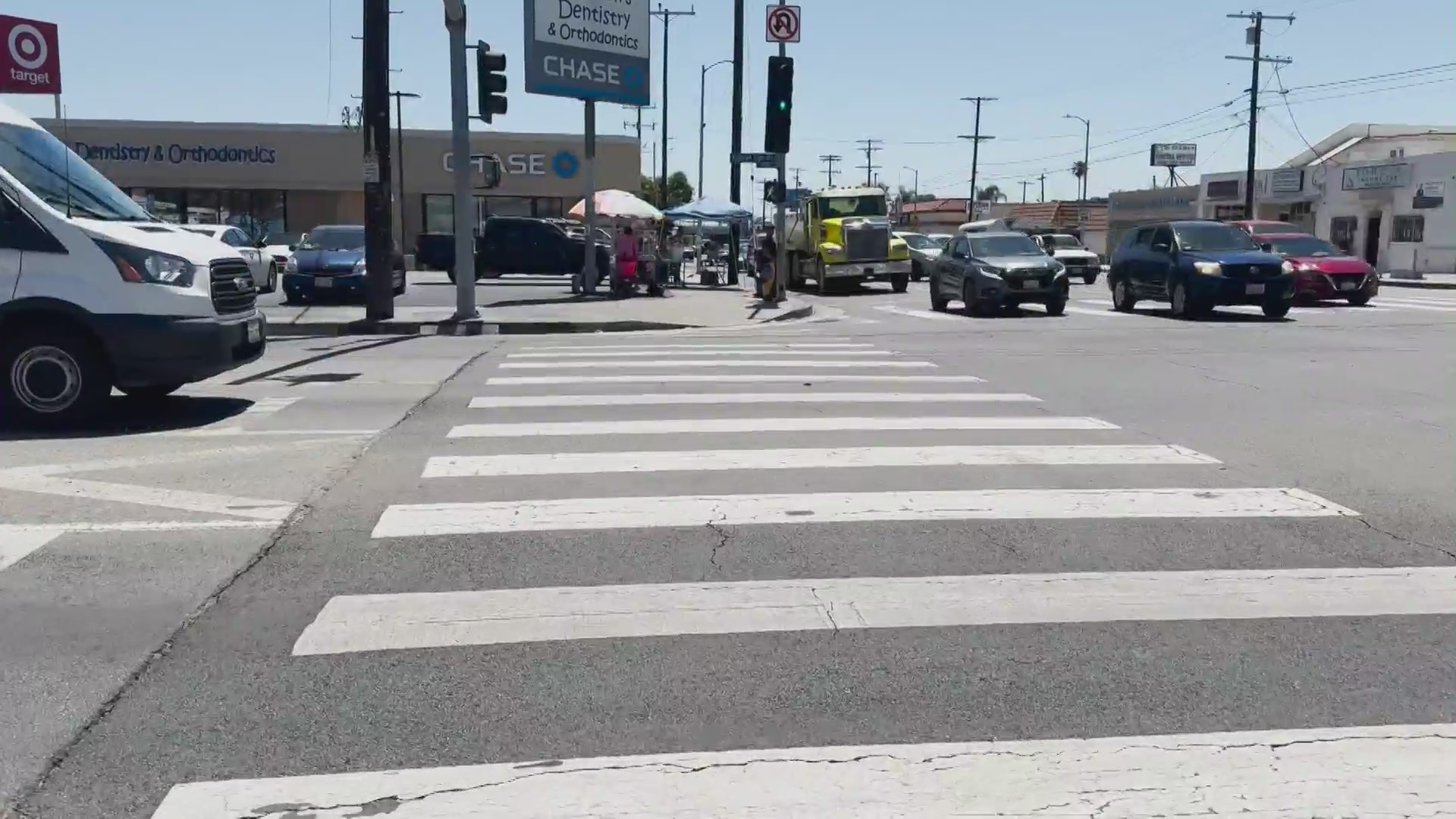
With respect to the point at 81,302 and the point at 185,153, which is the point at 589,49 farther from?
the point at 185,153

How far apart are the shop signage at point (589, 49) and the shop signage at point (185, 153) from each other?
2403cm

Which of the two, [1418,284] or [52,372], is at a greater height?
[1418,284]

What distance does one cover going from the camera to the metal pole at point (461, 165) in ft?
Result: 62.0

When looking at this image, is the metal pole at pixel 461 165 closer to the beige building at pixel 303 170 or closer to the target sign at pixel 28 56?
the target sign at pixel 28 56

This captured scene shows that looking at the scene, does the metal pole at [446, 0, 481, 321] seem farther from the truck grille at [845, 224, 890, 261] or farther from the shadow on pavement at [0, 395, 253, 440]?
the truck grille at [845, 224, 890, 261]

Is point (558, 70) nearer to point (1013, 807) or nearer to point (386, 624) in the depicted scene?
point (386, 624)

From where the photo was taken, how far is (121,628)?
15.7ft

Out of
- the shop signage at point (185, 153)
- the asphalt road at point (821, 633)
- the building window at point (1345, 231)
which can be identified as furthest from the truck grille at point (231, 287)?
the building window at point (1345, 231)

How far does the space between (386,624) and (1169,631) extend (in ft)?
9.64

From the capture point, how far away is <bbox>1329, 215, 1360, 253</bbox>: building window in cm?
5100

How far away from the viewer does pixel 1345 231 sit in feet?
170

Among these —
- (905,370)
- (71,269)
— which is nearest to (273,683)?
(71,269)

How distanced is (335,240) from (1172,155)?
2908 inches

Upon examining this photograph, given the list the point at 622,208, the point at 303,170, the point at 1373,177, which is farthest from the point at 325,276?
the point at 1373,177
